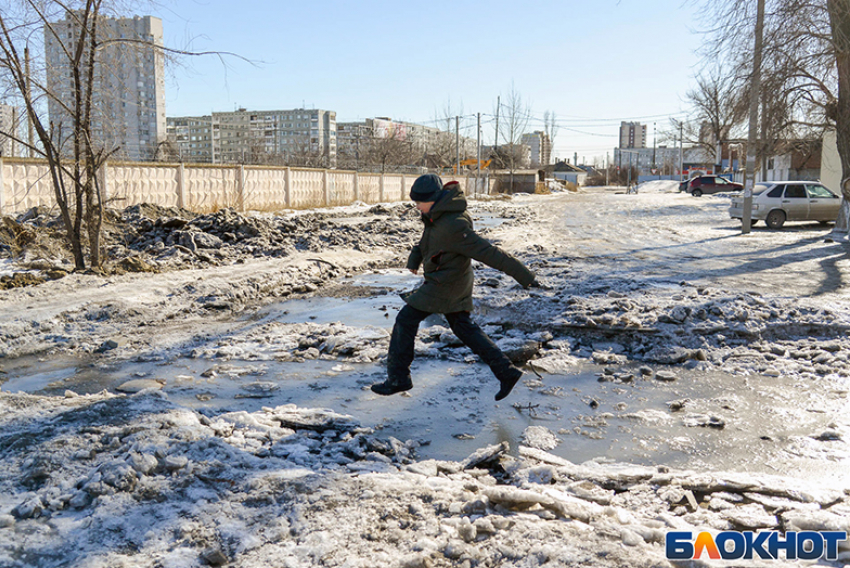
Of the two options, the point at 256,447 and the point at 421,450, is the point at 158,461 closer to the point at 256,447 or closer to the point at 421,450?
the point at 256,447

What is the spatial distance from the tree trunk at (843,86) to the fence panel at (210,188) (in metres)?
19.5

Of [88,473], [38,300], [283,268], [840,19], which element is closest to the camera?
[88,473]

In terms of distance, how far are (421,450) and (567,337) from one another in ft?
10.5

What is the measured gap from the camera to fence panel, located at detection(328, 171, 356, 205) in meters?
31.7

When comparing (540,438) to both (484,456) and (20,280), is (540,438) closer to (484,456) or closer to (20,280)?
(484,456)

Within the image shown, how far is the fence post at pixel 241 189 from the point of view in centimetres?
2405

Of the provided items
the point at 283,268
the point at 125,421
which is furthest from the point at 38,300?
the point at 125,421

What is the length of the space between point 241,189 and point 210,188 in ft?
5.76

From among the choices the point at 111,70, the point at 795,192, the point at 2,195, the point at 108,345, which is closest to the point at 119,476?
the point at 108,345

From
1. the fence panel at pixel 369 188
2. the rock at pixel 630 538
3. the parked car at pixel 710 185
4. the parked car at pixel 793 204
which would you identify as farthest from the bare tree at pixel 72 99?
the parked car at pixel 710 185

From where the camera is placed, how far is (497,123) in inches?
2530

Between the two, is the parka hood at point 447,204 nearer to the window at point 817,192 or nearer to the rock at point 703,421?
the rock at point 703,421

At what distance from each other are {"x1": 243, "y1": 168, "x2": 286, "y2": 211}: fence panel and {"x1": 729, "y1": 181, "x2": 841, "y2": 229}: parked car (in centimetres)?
1837

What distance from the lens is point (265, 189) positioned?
25938 millimetres
